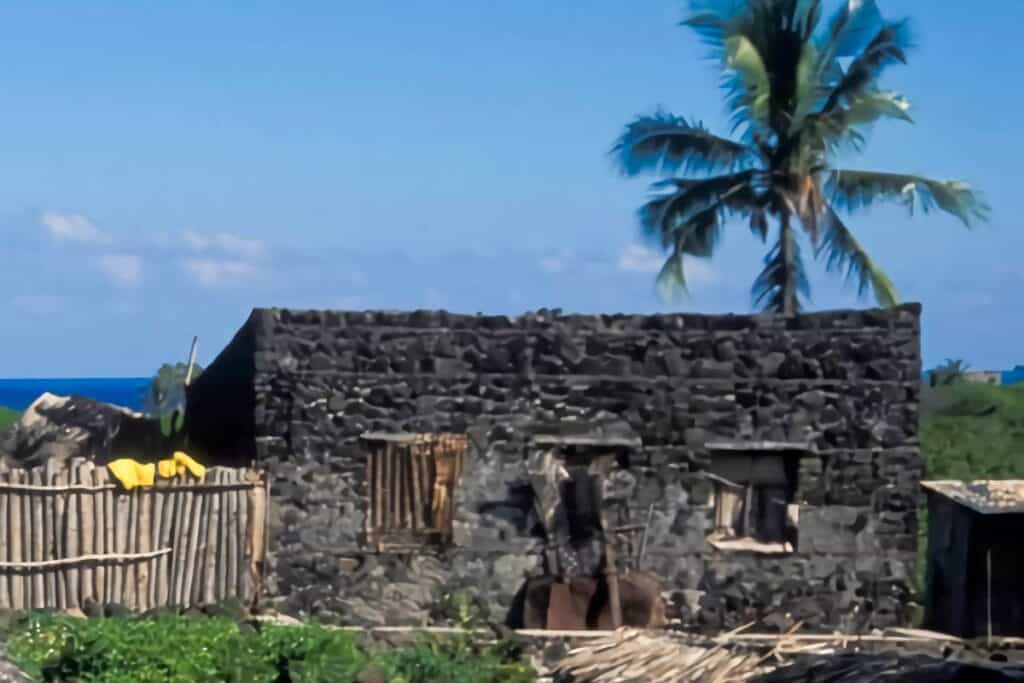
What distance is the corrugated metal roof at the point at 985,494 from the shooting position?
14789 mm

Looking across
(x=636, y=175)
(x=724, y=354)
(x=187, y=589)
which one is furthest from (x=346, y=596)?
(x=636, y=175)

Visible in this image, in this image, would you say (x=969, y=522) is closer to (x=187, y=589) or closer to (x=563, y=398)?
(x=563, y=398)

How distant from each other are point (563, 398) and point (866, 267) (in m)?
9.57

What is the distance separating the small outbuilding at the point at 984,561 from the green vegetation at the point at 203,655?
440cm

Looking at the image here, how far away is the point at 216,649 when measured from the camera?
12672mm

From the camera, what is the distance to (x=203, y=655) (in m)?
12.5

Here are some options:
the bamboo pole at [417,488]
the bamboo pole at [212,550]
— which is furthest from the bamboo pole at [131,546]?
the bamboo pole at [417,488]

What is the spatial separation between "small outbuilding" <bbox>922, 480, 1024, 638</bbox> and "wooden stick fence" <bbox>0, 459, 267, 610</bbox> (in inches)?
261

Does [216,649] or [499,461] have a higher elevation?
[499,461]

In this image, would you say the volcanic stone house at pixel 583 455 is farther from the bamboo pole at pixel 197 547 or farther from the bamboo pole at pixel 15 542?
the bamboo pole at pixel 15 542

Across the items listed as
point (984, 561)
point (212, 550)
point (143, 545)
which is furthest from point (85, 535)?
point (984, 561)

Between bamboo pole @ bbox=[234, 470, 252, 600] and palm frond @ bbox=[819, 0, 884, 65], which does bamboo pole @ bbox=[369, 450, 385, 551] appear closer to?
bamboo pole @ bbox=[234, 470, 252, 600]

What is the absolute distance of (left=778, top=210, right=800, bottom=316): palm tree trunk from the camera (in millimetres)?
23953

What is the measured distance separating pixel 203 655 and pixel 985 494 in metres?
7.67
